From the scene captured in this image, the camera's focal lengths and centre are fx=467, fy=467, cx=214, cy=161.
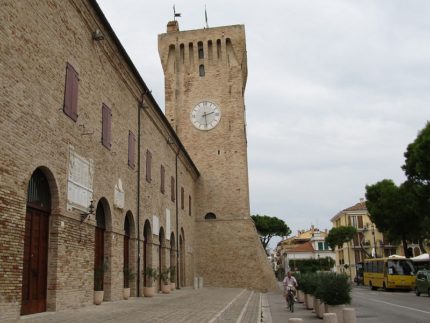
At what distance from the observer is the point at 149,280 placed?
20.0 meters

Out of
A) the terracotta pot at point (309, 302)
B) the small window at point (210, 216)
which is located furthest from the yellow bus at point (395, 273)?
the terracotta pot at point (309, 302)

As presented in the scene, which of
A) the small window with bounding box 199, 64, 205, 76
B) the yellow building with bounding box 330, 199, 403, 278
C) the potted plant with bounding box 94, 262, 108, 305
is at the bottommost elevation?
the potted plant with bounding box 94, 262, 108, 305

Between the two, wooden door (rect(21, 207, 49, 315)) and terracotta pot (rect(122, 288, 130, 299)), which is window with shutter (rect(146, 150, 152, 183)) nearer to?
terracotta pot (rect(122, 288, 130, 299))

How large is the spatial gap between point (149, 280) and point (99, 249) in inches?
208

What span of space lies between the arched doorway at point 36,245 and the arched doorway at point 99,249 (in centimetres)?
310

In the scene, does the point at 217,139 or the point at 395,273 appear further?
the point at 217,139

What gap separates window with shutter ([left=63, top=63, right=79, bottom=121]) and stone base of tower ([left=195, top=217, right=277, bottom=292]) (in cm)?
2219

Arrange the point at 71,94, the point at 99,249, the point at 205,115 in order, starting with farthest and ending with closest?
the point at 205,115
the point at 99,249
the point at 71,94

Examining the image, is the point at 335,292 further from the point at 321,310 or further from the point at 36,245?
the point at 36,245

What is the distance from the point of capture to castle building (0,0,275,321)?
9852 mm

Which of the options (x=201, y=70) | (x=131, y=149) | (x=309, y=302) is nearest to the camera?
(x=309, y=302)

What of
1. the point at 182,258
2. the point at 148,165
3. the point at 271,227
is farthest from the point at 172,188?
the point at 271,227

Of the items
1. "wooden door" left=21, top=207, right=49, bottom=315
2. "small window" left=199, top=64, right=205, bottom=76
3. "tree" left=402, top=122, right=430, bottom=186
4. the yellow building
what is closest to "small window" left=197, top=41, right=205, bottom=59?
"small window" left=199, top=64, right=205, bottom=76

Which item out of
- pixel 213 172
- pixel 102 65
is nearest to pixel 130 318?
pixel 102 65
